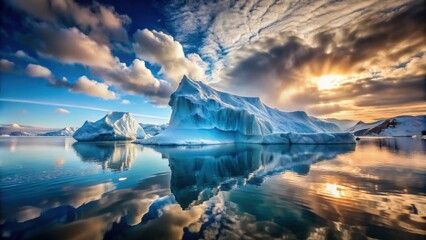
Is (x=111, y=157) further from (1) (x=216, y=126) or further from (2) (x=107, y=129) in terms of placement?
(2) (x=107, y=129)

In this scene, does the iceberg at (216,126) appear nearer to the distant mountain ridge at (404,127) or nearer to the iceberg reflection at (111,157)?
the iceberg reflection at (111,157)

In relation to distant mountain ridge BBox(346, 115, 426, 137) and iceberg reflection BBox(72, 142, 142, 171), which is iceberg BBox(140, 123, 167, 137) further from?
distant mountain ridge BBox(346, 115, 426, 137)

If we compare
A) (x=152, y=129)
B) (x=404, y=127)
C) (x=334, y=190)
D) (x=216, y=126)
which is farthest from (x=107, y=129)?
(x=404, y=127)

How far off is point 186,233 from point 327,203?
158 inches

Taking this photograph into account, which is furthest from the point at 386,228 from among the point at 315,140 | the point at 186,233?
the point at 315,140

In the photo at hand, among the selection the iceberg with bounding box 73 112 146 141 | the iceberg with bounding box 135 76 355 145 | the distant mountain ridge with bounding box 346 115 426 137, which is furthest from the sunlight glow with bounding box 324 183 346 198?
the distant mountain ridge with bounding box 346 115 426 137

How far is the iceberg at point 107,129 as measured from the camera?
45.9 metres

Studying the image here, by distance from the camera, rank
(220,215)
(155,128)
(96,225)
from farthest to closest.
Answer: (155,128) < (220,215) < (96,225)

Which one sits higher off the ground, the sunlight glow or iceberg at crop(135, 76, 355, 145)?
iceberg at crop(135, 76, 355, 145)

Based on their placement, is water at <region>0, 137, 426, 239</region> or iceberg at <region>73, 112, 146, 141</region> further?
iceberg at <region>73, 112, 146, 141</region>

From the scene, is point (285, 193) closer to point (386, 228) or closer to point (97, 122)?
point (386, 228)

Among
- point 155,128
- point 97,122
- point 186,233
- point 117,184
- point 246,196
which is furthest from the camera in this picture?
point 155,128

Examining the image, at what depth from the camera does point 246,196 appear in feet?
19.6

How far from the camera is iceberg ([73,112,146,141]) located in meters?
45.9
